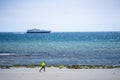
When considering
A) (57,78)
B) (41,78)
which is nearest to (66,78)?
(57,78)

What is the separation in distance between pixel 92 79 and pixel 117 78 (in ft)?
8.53

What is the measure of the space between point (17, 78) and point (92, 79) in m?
7.31

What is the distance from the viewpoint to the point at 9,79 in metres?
23.0

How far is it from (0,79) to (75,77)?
7380mm

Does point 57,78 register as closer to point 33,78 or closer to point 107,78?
point 33,78

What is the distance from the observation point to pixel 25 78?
23.5m

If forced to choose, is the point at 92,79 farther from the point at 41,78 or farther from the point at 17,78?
the point at 17,78

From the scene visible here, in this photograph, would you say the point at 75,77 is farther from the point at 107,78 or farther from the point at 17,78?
the point at 17,78

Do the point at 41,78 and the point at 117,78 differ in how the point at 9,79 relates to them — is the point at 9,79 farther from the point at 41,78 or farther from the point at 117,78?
the point at 117,78

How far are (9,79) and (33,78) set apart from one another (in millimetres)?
2296

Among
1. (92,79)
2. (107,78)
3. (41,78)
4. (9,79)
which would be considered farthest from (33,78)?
(107,78)

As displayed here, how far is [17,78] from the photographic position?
Result: 77.2ft

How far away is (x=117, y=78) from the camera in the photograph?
23531 mm

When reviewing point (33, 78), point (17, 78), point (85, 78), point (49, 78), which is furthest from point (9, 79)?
point (85, 78)
